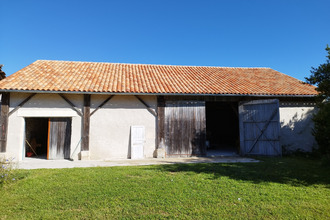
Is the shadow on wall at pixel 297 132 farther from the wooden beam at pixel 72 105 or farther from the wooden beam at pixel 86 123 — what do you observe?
the wooden beam at pixel 72 105

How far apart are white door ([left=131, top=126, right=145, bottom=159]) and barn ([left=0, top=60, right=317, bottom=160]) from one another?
0.14 ft

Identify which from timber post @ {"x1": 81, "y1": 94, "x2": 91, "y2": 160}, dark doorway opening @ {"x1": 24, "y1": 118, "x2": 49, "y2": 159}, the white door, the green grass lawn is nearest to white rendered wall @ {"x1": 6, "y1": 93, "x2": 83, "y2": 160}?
timber post @ {"x1": 81, "y1": 94, "x2": 91, "y2": 160}

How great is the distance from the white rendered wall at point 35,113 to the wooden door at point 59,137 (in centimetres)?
37

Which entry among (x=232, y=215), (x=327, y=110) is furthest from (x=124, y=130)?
(x=327, y=110)

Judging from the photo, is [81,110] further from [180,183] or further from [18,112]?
[180,183]

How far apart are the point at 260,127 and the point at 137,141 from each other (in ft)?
18.5

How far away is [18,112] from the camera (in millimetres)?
7637

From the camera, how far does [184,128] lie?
882 cm

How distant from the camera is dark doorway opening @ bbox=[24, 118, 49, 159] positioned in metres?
8.95

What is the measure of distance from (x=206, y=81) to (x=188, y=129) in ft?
9.64

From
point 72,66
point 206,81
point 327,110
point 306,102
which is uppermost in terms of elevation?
point 72,66

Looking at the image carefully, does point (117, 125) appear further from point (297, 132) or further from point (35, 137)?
point (297, 132)

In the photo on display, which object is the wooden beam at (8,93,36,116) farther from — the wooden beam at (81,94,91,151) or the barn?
→ the wooden beam at (81,94,91,151)

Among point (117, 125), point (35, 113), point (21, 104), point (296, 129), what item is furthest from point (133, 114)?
point (296, 129)
